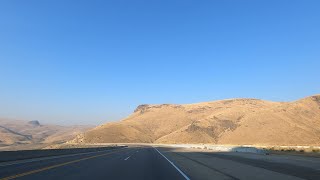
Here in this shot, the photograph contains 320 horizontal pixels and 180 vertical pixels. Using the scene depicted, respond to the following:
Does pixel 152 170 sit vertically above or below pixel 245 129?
below

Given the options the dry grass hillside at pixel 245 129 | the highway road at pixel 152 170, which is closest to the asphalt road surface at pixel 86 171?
the highway road at pixel 152 170

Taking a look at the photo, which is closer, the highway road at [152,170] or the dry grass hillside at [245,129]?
the highway road at [152,170]

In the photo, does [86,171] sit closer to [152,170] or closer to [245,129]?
[152,170]

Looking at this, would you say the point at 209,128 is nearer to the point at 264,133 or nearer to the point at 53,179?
the point at 264,133

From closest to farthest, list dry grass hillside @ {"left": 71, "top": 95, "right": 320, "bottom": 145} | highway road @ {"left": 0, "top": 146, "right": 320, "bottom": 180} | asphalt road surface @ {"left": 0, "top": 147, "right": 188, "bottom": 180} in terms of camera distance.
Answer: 1. asphalt road surface @ {"left": 0, "top": 147, "right": 188, "bottom": 180}
2. highway road @ {"left": 0, "top": 146, "right": 320, "bottom": 180}
3. dry grass hillside @ {"left": 71, "top": 95, "right": 320, "bottom": 145}

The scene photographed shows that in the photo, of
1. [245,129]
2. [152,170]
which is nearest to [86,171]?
[152,170]

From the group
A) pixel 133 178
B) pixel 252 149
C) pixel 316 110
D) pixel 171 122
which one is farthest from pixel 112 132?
pixel 133 178

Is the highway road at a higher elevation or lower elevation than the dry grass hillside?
lower

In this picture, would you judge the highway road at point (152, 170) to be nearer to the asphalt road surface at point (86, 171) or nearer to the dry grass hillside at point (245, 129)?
the asphalt road surface at point (86, 171)

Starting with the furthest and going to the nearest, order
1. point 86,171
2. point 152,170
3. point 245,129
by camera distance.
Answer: point 245,129 < point 152,170 < point 86,171

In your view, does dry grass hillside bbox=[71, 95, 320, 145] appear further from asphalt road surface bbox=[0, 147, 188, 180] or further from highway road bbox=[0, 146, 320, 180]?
asphalt road surface bbox=[0, 147, 188, 180]

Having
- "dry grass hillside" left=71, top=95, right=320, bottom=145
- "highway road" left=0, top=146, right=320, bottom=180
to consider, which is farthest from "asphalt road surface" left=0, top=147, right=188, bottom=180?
"dry grass hillside" left=71, top=95, right=320, bottom=145

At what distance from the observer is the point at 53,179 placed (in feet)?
45.6

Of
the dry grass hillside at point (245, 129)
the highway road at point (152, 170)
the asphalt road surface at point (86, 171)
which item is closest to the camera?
the asphalt road surface at point (86, 171)
